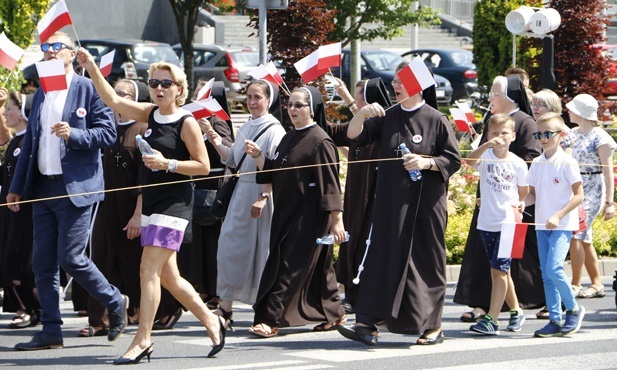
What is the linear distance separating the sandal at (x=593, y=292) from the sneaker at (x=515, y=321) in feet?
6.00

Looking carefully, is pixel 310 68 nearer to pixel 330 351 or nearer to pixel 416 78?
pixel 416 78

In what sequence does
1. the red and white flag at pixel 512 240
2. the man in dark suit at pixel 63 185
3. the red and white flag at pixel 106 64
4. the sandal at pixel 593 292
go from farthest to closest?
the sandal at pixel 593 292, the red and white flag at pixel 106 64, the red and white flag at pixel 512 240, the man in dark suit at pixel 63 185

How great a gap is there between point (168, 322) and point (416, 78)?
2.56 m

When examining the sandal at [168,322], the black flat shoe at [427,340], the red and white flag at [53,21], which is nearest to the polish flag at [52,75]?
the red and white flag at [53,21]

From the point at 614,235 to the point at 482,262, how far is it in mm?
4074

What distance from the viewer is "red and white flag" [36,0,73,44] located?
868 cm

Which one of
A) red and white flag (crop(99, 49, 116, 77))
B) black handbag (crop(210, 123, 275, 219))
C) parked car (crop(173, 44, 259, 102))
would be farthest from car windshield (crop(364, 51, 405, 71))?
black handbag (crop(210, 123, 275, 219))

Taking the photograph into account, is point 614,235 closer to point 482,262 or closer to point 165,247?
point 482,262

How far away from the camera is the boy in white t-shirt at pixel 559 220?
922cm

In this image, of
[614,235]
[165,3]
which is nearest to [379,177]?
[614,235]

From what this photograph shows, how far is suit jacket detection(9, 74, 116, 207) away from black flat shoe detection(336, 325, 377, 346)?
1.80 m

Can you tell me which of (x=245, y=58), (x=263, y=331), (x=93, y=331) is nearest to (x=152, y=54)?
(x=245, y=58)

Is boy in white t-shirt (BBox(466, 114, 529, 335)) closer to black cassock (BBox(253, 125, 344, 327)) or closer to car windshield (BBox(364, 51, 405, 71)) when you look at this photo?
black cassock (BBox(253, 125, 344, 327))

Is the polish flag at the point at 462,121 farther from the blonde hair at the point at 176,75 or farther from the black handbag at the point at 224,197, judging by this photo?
the blonde hair at the point at 176,75
